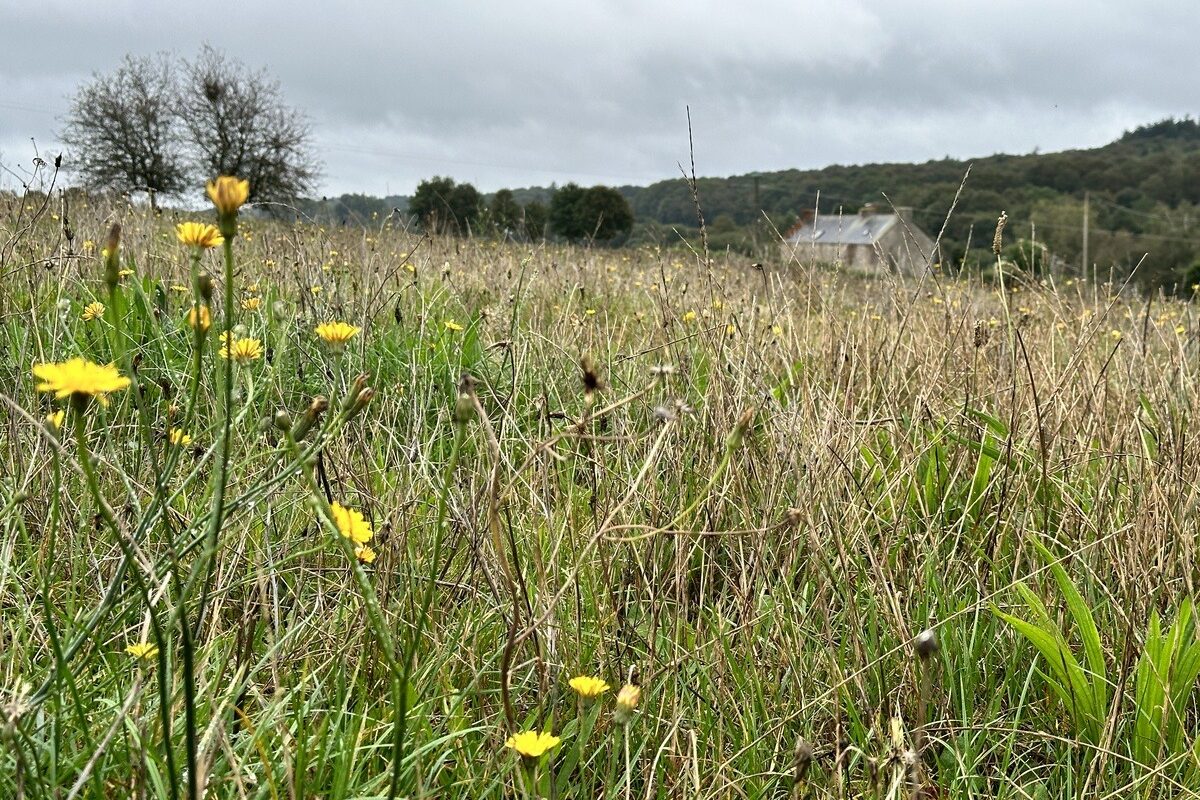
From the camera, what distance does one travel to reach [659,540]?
1670 millimetres

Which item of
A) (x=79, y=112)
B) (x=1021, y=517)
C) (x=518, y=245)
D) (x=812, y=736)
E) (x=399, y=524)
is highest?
(x=79, y=112)

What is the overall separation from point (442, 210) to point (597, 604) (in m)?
11.9

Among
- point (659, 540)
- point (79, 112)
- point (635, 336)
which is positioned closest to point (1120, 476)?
point (659, 540)

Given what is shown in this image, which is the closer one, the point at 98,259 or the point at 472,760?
the point at 472,760

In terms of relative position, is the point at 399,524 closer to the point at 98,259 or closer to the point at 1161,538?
the point at 1161,538

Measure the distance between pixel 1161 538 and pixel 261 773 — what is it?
1.56 metres

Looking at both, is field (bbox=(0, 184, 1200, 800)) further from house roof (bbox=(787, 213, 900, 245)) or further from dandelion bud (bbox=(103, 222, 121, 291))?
house roof (bbox=(787, 213, 900, 245))

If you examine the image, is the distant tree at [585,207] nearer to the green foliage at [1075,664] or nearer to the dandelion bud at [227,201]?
the green foliage at [1075,664]

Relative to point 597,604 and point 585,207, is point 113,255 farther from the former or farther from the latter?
point 585,207

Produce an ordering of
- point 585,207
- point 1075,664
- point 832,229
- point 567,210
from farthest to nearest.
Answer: point 567,210, point 585,207, point 832,229, point 1075,664

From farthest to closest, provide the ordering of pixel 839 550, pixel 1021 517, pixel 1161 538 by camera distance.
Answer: pixel 1021 517 < pixel 1161 538 < pixel 839 550

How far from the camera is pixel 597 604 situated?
1350 mm

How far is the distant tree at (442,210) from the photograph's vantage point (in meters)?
5.52

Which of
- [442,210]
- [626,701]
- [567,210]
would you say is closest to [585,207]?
[567,210]
